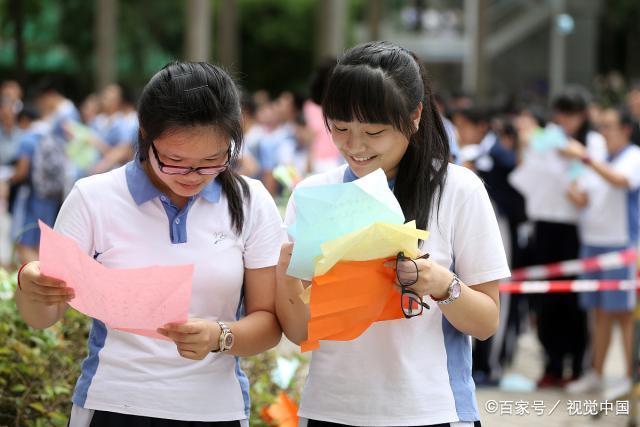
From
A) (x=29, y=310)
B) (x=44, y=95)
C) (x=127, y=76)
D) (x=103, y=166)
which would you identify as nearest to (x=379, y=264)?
(x=29, y=310)

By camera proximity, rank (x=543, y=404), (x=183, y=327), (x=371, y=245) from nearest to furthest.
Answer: (x=371, y=245), (x=183, y=327), (x=543, y=404)

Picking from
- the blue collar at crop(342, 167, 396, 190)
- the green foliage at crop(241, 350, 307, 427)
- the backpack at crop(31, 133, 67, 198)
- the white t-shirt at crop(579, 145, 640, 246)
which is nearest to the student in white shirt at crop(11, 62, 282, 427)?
the blue collar at crop(342, 167, 396, 190)

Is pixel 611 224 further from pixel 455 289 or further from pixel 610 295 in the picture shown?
pixel 455 289

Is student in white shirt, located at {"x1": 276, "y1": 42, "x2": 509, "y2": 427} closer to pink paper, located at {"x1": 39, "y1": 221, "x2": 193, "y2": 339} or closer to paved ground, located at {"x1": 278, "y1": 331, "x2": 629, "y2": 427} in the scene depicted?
pink paper, located at {"x1": 39, "y1": 221, "x2": 193, "y2": 339}

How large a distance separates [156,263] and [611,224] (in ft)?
17.7

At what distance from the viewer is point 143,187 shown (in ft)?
8.52

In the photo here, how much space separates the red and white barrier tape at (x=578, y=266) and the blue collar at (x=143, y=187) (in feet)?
15.9

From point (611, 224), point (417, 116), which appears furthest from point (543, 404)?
point (417, 116)

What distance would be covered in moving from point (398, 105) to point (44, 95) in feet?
33.5

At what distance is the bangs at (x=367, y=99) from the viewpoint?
8.01 feet

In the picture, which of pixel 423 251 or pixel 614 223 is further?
pixel 614 223

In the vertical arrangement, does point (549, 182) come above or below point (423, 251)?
below

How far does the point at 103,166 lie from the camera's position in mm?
11148

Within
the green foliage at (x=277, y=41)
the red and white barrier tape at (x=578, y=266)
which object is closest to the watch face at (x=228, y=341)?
the red and white barrier tape at (x=578, y=266)
